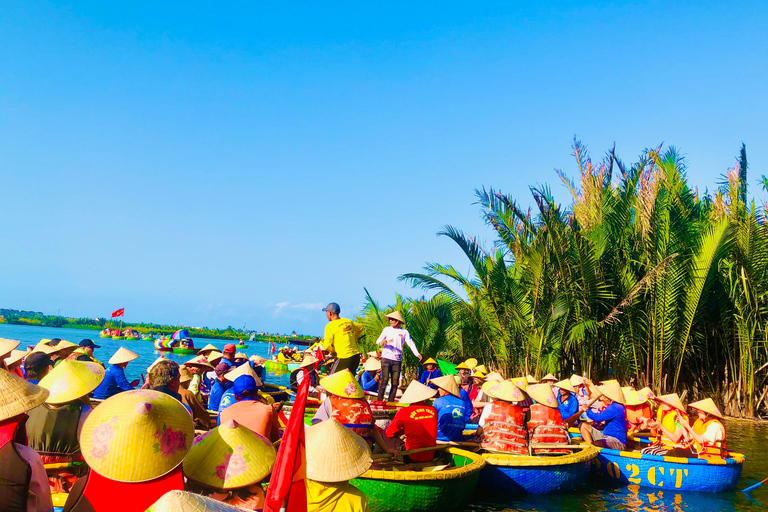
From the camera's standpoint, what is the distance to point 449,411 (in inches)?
368

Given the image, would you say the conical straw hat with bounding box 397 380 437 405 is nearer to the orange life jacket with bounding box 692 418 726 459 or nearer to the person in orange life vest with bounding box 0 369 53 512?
the orange life jacket with bounding box 692 418 726 459

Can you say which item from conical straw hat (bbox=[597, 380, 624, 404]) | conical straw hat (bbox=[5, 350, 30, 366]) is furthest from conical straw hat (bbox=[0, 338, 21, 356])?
conical straw hat (bbox=[597, 380, 624, 404])

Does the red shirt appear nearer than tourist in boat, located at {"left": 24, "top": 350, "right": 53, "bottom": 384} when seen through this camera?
No

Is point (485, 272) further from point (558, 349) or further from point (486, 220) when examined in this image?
point (558, 349)

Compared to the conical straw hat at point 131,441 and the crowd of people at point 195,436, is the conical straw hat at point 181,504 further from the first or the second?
the conical straw hat at point 131,441

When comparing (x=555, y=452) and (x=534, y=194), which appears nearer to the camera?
(x=555, y=452)

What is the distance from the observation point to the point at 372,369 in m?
14.9

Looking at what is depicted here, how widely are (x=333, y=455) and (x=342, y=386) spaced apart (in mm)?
2873

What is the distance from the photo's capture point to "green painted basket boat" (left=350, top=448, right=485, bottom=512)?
22.7 feet

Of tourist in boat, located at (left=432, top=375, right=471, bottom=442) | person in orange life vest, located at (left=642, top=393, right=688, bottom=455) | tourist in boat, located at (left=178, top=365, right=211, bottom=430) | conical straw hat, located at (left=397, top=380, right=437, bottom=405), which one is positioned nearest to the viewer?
tourist in boat, located at (left=178, top=365, right=211, bottom=430)

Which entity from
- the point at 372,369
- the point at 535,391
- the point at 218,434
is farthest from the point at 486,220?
the point at 218,434

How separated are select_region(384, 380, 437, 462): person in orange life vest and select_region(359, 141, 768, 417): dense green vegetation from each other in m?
8.62

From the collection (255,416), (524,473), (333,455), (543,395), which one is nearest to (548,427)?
(543,395)

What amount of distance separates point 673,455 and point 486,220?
31.2ft
